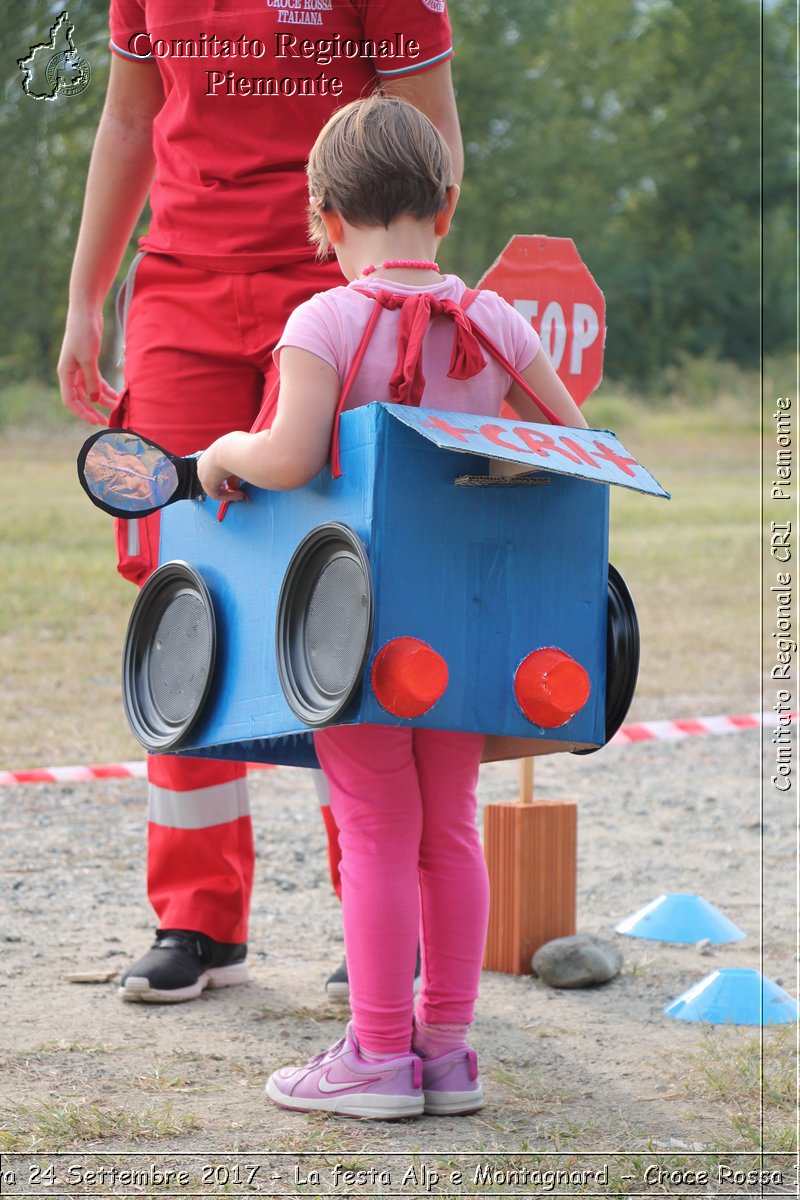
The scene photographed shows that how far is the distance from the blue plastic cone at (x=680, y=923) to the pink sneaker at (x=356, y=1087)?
1460 millimetres

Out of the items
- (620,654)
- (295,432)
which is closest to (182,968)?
(620,654)

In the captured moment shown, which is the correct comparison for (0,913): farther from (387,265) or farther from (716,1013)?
(387,265)

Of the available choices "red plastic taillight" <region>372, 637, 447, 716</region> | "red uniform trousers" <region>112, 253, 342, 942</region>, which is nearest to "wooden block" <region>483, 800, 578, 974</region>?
"red uniform trousers" <region>112, 253, 342, 942</region>

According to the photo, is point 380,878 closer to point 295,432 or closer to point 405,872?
point 405,872

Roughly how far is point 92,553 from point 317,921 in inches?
321

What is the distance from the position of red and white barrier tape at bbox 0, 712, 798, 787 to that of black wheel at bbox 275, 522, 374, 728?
1.69m

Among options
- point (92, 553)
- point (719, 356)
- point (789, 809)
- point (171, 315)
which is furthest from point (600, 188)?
point (171, 315)

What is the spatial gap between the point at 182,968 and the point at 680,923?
1331mm

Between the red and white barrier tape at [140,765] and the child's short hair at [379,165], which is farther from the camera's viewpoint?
the red and white barrier tape at [140,765]

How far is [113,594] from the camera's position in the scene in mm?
10172

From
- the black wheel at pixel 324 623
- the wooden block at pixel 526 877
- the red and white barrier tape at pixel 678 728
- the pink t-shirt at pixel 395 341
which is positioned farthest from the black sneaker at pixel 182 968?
the red and white barrier tape at pixel 678 728

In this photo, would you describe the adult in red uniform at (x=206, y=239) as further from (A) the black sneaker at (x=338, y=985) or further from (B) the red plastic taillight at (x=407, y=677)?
(B) the red plastic taillight at (x=407, y=677)

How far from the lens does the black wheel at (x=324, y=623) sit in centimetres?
215

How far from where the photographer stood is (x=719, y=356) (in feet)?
99.5
